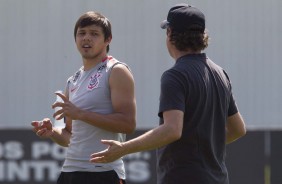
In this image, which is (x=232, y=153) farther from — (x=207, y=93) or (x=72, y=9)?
(x=72, y=9)

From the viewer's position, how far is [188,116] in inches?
142

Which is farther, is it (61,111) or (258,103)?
(258,103)

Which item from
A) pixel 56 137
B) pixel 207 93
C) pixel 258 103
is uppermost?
pixel 207 93

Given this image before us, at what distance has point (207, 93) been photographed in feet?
12.0

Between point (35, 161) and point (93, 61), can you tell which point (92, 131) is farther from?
point (35, 161)

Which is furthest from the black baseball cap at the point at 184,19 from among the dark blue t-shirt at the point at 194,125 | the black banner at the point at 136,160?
the black banner at the point at 136,160

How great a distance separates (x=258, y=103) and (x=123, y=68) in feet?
34.6

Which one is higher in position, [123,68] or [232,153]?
[123,68]

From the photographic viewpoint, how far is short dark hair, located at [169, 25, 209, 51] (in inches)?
146

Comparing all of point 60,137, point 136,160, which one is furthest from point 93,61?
point 136,160

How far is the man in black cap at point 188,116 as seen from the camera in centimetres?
346

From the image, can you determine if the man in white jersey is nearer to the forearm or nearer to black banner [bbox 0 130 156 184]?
the forearm

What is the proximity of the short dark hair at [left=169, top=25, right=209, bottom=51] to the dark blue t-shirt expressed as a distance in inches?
1.9

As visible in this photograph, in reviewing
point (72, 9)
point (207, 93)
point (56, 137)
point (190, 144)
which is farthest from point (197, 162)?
point (72, 9)
